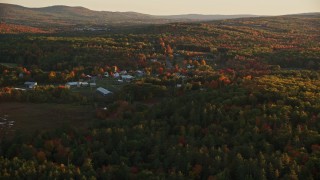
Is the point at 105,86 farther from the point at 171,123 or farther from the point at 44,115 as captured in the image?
the point at 171,123

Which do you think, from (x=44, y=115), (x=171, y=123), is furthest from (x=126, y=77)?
(x=171, y=123)

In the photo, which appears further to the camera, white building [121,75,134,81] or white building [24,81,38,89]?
white building [121,75,134,81]

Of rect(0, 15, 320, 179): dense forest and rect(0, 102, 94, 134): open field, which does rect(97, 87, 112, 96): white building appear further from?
rect(0, 102, 94, 134): open field

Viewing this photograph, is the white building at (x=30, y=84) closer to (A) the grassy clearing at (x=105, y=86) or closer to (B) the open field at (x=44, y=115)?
(A) the grassy clearing at (x=105, y=86)

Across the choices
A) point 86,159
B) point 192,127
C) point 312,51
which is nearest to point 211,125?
point 192,127

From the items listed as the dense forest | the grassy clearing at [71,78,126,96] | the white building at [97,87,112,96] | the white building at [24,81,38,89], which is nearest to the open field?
the dense forest

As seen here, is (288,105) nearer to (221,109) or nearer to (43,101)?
(221,109)
